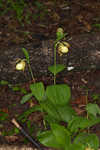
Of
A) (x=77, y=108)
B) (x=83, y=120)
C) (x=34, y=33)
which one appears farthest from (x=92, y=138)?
(x=34, y=33)

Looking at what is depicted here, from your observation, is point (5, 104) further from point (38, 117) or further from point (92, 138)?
point (92, 138)

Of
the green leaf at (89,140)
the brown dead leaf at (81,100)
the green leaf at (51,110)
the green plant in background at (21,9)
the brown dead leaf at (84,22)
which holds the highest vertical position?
the green plant in background at (21,9)

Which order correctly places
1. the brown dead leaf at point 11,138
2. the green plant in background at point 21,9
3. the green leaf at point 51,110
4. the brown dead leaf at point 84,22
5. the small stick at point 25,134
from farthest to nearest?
the green plant in background at point 21,9, the brown dead leaf at point 84,22, the brown dead leaf at point 11,138, the small stick at point 25,134, the green leaf at point 51,110

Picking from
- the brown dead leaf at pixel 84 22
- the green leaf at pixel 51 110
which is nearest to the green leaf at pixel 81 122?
the green leaf at pixel 51 110

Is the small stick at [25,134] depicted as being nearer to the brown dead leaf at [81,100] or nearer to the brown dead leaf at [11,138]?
the brown dead leaf at [11,138]

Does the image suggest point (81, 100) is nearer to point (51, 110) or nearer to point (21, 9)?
point (51, 110)

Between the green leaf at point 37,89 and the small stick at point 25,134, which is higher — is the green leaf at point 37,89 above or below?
above

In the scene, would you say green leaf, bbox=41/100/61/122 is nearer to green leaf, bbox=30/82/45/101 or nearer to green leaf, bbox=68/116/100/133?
green leaf, bbox=30/82/45/101

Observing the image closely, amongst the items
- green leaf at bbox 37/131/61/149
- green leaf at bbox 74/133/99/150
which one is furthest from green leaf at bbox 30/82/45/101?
green leaf at bbox 74/133/99/150
